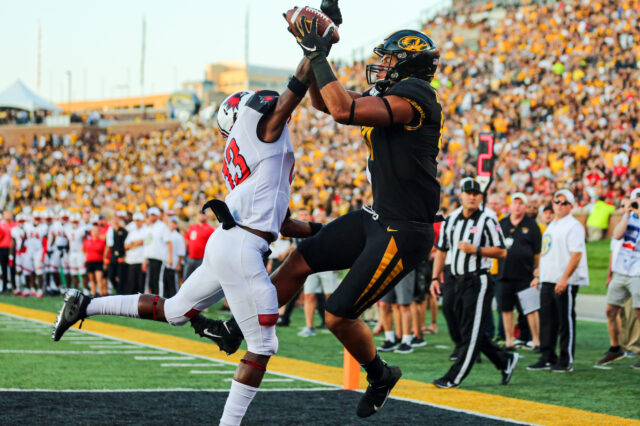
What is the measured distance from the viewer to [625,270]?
9.52 meters

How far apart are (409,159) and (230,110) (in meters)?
1.04

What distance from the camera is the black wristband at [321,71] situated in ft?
14.6

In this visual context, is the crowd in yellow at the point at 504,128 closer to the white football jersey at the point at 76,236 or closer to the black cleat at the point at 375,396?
the white football jersey at the point at 76,236

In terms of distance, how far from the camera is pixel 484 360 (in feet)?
33.1

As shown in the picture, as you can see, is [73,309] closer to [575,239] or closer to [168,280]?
[575,239]

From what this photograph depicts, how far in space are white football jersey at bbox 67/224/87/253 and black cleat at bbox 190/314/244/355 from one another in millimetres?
15293

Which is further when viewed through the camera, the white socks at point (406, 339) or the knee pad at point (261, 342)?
the white socks at point (406, 339)

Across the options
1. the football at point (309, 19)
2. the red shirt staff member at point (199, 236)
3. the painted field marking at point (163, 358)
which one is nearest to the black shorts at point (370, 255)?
the football at point (309, 19)

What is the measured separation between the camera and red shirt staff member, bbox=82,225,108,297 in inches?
715

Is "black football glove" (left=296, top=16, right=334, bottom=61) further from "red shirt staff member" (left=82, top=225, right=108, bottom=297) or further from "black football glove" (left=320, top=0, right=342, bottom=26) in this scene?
"red shirt staff member" (left=82, top=225, right=108, bottom=297)

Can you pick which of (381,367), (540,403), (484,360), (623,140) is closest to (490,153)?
(484,360)

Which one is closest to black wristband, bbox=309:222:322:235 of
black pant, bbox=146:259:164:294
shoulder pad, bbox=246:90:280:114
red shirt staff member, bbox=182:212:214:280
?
shoulder pad, bbox=246:90:280:114

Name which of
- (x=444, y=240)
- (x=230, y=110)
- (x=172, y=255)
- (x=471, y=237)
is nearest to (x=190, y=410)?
(x=230, y=110)

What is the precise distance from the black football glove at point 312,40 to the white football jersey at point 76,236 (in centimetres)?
1606
